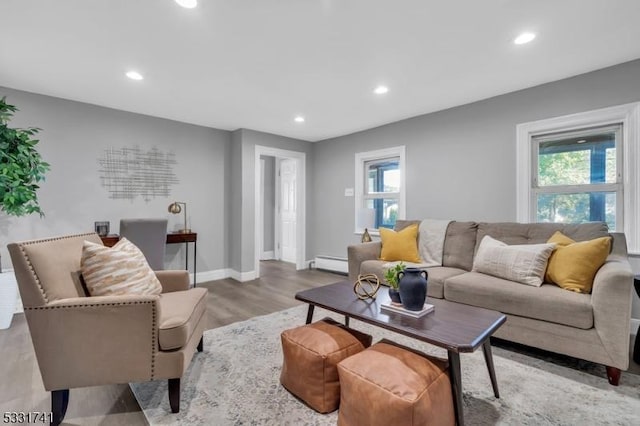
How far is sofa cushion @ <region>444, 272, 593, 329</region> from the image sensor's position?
1902 mm

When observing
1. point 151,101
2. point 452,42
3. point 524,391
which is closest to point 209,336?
point 524,391

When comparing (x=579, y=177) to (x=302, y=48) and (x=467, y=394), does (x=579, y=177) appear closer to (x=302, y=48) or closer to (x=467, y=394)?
(x=467, y=394)

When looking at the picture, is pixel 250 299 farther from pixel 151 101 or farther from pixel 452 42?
pixel 452 42

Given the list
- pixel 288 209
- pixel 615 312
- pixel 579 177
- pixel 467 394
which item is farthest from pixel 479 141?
pixel 288 209

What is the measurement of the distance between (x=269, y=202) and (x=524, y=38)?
5.09 metres

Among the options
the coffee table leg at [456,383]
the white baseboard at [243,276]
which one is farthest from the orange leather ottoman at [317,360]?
the white baseboard at [243,276]

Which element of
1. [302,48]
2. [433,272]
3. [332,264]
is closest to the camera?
[302,48]

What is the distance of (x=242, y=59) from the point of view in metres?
2.49

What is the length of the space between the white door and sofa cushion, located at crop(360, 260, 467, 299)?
303 centimetres

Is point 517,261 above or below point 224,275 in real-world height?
above

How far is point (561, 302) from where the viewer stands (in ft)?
6.42

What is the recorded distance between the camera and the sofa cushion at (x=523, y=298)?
6.24ft

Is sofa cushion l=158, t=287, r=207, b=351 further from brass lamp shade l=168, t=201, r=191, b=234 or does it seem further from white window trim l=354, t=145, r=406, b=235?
white window trim l=354, t=145, r=406, b=235

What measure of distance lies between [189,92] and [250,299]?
7.96 feet
